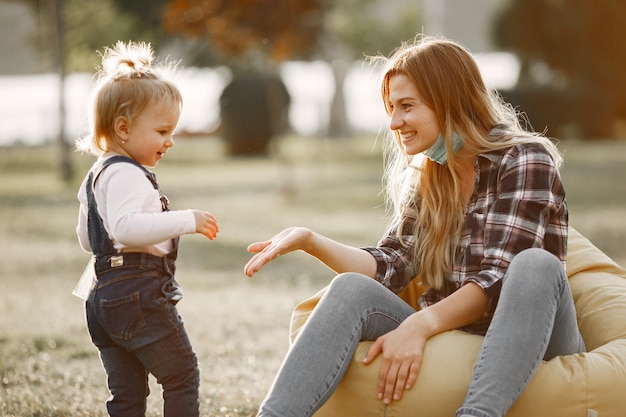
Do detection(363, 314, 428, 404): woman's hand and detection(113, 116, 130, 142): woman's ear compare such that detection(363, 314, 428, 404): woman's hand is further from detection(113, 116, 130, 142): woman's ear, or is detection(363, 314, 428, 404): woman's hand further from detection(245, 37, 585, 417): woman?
detection(113, 116, 130, 142): woman's ear

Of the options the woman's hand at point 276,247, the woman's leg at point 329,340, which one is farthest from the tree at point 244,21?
the woman's leg at point 329,340

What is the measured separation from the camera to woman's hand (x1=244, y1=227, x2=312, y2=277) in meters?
3.08

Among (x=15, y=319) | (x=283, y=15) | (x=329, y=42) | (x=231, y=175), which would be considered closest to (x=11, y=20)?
(x=329, y=42)

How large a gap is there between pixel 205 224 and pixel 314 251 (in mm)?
532

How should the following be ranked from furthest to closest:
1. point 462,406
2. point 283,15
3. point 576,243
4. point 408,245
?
point 283,15
point 576,243
point 408,245
point 462,406

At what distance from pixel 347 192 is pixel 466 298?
10397 millimetres

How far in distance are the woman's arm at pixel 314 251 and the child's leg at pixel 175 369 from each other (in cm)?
32

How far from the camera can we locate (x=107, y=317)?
294 centimetres

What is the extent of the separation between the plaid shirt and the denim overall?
92 centimetres

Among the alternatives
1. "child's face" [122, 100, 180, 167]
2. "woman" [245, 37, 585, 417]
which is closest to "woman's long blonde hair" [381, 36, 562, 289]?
"woman" [245, 37, 585, 417]

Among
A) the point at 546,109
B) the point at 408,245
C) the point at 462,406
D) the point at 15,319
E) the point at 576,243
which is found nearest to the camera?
the point at 462,406

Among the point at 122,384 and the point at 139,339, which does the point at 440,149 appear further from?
the point at 122,384

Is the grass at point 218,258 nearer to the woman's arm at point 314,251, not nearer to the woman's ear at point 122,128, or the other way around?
the woman's arm at point 314,251

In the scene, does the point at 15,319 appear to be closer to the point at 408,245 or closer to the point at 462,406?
the point at 408,245
